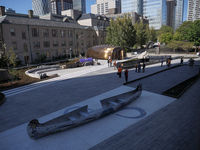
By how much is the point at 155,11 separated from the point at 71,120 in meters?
176

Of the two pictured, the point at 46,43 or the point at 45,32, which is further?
the point at 46,43

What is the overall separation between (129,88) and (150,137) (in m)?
8.29

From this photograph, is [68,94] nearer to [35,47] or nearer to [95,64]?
[95,64]

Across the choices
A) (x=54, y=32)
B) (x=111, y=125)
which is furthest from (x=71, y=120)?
(x=54, y=32)

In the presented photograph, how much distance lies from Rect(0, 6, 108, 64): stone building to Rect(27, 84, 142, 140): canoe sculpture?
2966cm

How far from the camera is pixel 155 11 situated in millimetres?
159000

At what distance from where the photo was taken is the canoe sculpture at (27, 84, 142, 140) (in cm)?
709

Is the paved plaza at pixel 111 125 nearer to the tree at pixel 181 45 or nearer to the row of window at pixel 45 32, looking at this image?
the row of window at pixel 45 32

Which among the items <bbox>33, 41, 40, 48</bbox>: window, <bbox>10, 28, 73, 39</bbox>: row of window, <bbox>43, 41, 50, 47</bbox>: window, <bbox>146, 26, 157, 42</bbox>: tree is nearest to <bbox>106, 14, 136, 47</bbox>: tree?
<bbox>10, 28, 73, 39</bbox>: row of window

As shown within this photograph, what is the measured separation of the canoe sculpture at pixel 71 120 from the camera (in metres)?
7.09

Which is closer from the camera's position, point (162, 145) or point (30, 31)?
point (162, 145)

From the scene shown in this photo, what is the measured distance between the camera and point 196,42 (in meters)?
56.7

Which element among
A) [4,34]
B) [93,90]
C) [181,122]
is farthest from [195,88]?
[4,34]

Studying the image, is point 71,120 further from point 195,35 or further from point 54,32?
point 195,35
